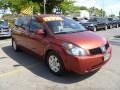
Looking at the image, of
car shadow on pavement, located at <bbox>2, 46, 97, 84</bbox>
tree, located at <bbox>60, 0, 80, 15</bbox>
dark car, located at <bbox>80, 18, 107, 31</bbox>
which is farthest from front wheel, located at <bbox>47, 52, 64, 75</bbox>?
tree, located at <bbox>60, 0, 80, 15</bbox>

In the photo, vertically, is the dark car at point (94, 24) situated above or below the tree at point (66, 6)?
below

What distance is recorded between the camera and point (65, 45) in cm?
580

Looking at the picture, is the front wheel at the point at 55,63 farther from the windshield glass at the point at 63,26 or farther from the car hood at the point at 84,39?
the windshield glass at the point at 63,26

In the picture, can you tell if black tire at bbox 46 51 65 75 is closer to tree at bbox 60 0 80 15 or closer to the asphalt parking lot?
the asphalt parking lot

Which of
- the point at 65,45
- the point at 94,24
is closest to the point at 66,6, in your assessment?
the point at 94,24

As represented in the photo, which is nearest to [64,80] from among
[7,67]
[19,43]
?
[7,67]

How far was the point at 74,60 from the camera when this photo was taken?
18.0 feet

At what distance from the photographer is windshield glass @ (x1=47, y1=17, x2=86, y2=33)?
6715 millimetres

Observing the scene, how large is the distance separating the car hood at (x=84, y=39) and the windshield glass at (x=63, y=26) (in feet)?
1.22

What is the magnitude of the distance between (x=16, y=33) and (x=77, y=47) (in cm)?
437

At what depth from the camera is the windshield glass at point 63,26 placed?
264 inches

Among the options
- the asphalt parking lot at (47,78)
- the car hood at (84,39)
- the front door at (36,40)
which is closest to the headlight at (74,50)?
the car hood at (84,39)

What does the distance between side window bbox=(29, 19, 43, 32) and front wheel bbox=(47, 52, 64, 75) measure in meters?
1.15

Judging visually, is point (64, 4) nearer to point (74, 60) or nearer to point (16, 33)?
point (16, 33)
